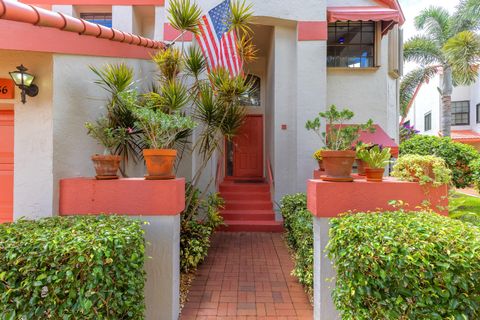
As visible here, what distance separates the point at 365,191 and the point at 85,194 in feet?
11.6

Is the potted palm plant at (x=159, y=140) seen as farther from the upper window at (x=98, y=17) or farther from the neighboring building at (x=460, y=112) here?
the neighboring building at (x=460, y=112)

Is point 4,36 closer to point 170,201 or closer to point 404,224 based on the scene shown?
point 170,201

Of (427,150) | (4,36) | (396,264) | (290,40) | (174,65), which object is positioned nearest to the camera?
(396,264)

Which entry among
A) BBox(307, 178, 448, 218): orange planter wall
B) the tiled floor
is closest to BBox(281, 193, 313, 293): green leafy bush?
the tiled floor

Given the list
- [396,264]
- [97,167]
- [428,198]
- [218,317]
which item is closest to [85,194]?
[97,167]

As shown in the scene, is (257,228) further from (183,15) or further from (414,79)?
(414,79)

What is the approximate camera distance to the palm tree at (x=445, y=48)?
1199 cm

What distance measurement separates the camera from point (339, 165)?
326cm

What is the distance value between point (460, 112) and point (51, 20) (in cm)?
2542

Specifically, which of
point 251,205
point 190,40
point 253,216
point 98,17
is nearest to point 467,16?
point 190,40

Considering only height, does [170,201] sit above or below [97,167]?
below

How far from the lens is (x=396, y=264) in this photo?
2195mm

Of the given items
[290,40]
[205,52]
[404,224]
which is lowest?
[404,224]

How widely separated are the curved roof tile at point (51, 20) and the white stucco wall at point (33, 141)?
2.26ft
